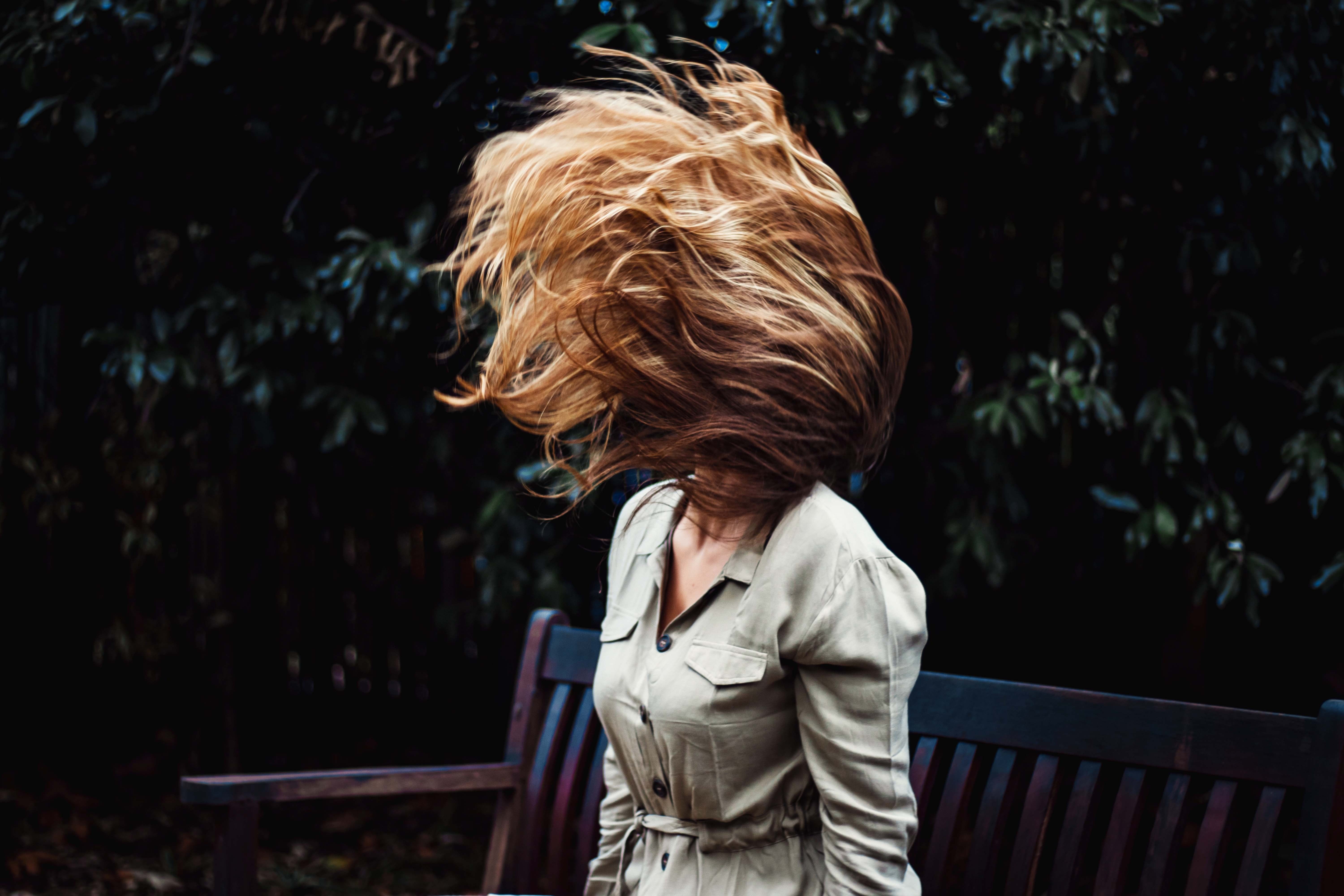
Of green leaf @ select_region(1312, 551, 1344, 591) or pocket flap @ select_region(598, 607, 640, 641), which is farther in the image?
green leaf @ select_region(1312, 551, 1344, 591)

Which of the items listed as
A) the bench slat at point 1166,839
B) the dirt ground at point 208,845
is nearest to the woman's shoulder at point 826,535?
Answer: the bench slat at point 1166,839

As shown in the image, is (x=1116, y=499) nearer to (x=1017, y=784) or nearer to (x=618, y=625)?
(x=1017, y=784)

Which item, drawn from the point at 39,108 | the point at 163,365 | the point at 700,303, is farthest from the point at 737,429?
the point at 39,108

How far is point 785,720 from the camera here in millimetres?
1458

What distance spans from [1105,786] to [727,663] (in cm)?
69

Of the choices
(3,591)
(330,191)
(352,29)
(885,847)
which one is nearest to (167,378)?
(330,191)

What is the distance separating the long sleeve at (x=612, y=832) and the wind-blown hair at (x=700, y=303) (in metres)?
0.53

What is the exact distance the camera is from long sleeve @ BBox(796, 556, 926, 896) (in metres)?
1.36

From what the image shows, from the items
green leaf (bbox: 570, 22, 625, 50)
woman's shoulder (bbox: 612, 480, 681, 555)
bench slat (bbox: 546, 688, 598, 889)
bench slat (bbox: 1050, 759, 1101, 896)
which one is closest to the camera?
bench slat (bbox: 1050, 759, 1101, 896)

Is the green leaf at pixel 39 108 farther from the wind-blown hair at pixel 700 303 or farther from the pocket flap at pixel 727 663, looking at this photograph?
the pocket flap at pixel 727 663

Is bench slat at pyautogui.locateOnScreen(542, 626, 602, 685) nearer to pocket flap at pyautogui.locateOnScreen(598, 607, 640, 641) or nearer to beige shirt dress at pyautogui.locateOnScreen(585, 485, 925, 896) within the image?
pocket flap at pyautogui.locateOnScreen(598, 607, 640, 641)

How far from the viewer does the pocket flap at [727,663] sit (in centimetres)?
141

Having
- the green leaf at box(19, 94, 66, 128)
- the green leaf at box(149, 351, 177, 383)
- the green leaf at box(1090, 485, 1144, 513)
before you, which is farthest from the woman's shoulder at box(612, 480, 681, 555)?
the green leaf at box(19, 94, 66, 128)

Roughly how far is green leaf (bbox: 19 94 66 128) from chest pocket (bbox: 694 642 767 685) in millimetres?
2230
